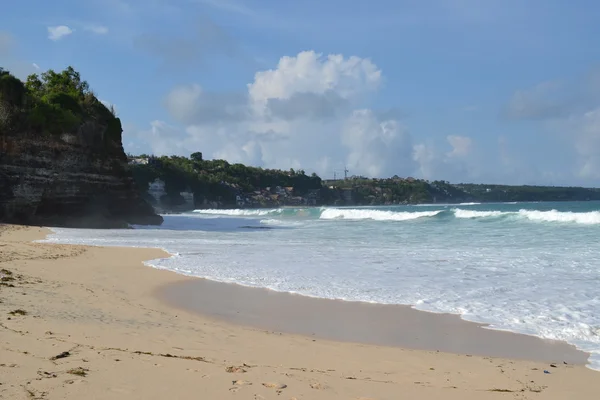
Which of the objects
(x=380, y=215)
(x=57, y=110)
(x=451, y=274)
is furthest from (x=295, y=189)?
(x=451, y=274)

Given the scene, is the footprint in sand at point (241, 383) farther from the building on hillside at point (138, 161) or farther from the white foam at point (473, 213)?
the building on hillside at point (138, 161)

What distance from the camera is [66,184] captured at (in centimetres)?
2881

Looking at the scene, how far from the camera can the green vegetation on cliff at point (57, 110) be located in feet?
87.9

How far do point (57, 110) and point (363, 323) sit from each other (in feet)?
89.7

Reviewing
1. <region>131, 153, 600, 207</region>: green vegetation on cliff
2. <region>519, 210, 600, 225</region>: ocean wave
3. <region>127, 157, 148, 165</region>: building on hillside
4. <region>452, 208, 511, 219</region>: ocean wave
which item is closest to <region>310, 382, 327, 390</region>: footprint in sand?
<region>519, 210, 600, 225</region>: ocean wave

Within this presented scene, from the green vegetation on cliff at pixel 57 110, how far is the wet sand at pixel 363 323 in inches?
870

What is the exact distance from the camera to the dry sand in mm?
3830

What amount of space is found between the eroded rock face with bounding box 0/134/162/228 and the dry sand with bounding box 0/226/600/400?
853 inches

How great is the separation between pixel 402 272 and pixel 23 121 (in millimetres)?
23763

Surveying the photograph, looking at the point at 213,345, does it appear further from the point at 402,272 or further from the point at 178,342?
the point at 402,272

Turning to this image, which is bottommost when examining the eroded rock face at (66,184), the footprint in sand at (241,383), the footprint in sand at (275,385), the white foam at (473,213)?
the footprint in sand at (275,385)

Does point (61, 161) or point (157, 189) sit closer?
point (61, 161)

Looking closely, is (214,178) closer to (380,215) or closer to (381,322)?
(380,215)

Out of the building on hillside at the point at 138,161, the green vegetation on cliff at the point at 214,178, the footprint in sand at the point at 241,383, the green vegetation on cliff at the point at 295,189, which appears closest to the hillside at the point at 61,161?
the footprint in sand at the point at 241,383
